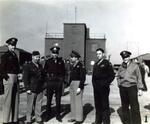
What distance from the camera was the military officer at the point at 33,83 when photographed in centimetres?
738

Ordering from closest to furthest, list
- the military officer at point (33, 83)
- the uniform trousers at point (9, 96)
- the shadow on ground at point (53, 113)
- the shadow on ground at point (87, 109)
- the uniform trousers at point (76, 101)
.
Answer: the uniform trousers at point (9, 96) < the military officer at point (33, 83) < the uniform trousers at point (76, 101) < the shadow on ground at point (53, 113) < the shadow on ground at point (87, 109)

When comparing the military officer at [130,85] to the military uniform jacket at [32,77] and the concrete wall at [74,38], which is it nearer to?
the military uniform jacket at [32,77]

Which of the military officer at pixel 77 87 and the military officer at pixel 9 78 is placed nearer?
the military officer at pixel 9 78

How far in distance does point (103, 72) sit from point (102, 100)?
638 mm

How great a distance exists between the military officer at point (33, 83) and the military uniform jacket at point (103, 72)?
133 cm

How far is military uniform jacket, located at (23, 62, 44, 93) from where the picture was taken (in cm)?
738

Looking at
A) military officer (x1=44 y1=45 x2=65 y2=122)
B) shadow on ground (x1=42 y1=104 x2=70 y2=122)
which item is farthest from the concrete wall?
military officer (x1=44 y1=45 x2=65 y2=122)

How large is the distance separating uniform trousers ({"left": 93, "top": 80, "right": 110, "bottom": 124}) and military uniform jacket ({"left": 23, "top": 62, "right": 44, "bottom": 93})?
4.26 feet

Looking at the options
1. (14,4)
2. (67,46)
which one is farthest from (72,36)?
(14,4)

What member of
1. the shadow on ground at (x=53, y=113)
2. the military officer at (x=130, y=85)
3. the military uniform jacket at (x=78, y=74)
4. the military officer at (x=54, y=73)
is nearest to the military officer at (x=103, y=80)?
the military officer at (x=130, y=85)

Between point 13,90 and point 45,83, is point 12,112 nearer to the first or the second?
point 13,90

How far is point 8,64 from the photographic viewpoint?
22.5ft

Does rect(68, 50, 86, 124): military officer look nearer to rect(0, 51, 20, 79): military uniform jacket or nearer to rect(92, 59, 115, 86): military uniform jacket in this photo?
rect(92, 59, 115, 86): military uniform jacket

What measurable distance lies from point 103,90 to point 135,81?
0.79 m
